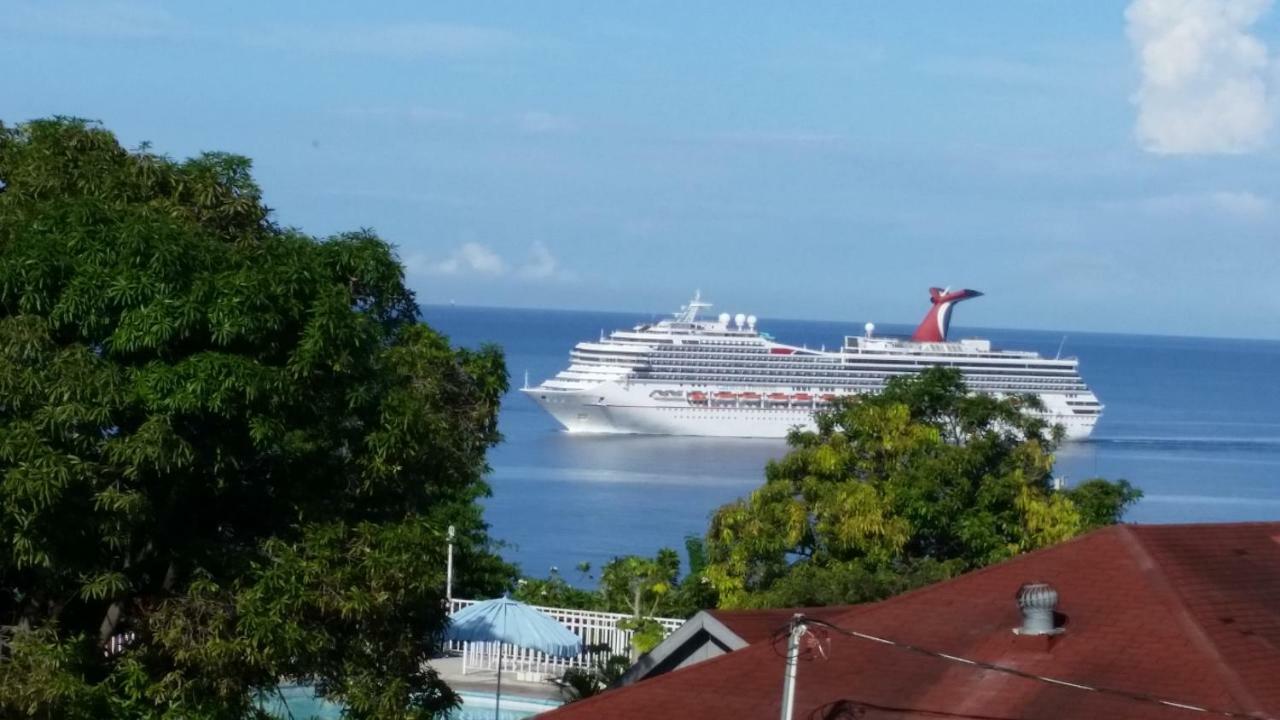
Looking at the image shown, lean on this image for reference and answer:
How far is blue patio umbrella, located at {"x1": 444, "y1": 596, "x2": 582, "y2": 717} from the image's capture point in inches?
641

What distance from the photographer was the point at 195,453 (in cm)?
909

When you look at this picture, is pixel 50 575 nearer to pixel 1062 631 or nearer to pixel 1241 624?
pixel 1062 631

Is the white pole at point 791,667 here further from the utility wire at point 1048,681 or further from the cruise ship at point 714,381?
the cruise ship at point 714,381

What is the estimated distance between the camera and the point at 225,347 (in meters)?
9.19

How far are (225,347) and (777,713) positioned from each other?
10.9ft

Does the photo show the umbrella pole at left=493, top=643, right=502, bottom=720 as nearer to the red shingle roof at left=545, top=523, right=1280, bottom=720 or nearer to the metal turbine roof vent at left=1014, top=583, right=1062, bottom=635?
the red shingle roof at left=545, top=523, right=1280, bottom=720

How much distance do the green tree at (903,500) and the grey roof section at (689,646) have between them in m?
5.80

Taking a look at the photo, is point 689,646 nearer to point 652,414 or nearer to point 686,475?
point 686,475

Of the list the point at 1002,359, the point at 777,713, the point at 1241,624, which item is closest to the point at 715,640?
the point at 777,713

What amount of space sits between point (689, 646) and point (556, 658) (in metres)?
7.17

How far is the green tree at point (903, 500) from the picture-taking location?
17859 mm

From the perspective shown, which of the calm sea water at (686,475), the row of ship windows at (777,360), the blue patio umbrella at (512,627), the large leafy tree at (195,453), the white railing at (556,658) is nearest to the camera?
the large leafy tree at (195,453)

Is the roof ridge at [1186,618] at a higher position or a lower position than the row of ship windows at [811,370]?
lower

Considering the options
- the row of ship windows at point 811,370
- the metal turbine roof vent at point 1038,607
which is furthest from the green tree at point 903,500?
the row of ship windows at point 811,370
